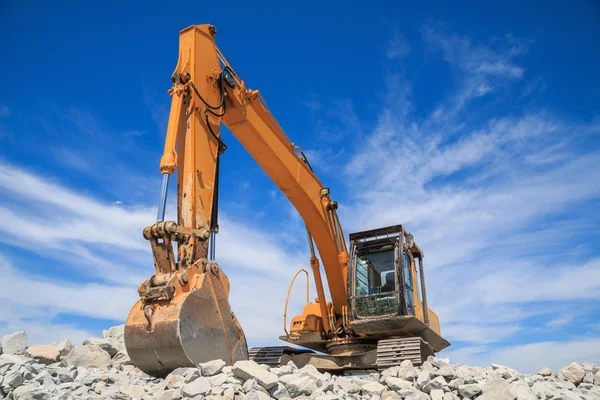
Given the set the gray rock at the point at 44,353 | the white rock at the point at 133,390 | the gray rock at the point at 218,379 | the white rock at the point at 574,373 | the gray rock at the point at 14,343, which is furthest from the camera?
the white rock at the point at 574,373

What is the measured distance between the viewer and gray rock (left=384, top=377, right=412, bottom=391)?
6.38 m

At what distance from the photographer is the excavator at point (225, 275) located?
5.67 meters

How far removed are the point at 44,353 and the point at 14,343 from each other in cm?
48

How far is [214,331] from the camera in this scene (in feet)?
19.1

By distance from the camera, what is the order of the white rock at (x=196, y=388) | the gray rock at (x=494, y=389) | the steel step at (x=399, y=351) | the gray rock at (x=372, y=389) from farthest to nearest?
the steel step at (x=399, y=351)
the gray rock at (x=372, y=389)
the gray rock at (x=494, y=389)
the white rock at (x=196, y=388)

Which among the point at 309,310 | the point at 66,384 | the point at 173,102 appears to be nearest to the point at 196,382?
the point at 66,384

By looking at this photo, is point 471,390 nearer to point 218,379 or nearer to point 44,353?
point 218,379

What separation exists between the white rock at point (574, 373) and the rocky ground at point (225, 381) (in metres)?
0.02

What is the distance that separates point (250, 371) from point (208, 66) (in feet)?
14.3

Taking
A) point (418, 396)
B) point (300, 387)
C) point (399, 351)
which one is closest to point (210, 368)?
point (300, 387)

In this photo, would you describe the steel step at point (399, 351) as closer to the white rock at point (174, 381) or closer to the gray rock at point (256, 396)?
the gray rock at point (256, 396)

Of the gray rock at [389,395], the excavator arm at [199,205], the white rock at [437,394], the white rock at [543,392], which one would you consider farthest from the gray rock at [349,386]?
the white rock at [543,392]

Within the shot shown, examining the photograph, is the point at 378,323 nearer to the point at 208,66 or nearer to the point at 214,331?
the point at 214,331

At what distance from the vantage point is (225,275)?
6.37 meters
